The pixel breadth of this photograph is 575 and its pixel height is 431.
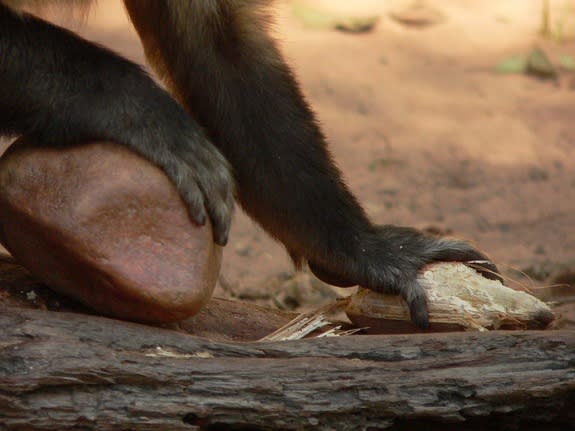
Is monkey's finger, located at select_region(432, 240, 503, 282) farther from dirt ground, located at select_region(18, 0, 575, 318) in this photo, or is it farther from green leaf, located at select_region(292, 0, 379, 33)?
green leaf, located at select_region(292, 0, 379, 33)

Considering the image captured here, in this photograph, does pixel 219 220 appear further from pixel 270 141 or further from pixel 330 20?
pixel 330 20

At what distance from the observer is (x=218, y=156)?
7.94 ft


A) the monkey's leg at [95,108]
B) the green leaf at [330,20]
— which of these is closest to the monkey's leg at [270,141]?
the monkey's leg at [95,108]

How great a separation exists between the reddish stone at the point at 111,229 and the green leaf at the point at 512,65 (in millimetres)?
3700

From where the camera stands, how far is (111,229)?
88.8 inches

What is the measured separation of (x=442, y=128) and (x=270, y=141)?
263 centimetres

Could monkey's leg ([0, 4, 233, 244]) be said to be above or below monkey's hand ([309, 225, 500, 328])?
above

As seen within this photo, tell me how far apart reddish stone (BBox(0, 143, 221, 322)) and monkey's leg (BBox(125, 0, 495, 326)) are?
0.38m

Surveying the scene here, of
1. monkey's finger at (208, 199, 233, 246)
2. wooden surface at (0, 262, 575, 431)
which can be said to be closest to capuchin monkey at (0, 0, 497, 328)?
monkey's finger at (208, 199, 233, 246)

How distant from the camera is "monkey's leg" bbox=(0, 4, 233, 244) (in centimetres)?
233

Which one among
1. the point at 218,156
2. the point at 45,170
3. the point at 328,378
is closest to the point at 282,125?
the point at 218,156

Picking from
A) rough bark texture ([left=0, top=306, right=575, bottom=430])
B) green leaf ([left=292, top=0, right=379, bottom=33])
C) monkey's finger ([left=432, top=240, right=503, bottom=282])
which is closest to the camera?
rough bark texture ([left=0, top=306, right=575, bottom=430])

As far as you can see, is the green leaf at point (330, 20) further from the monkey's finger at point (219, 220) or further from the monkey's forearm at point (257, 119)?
the monkey's finger at point (219, 220)

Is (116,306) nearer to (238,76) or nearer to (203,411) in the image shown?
(203,411)
